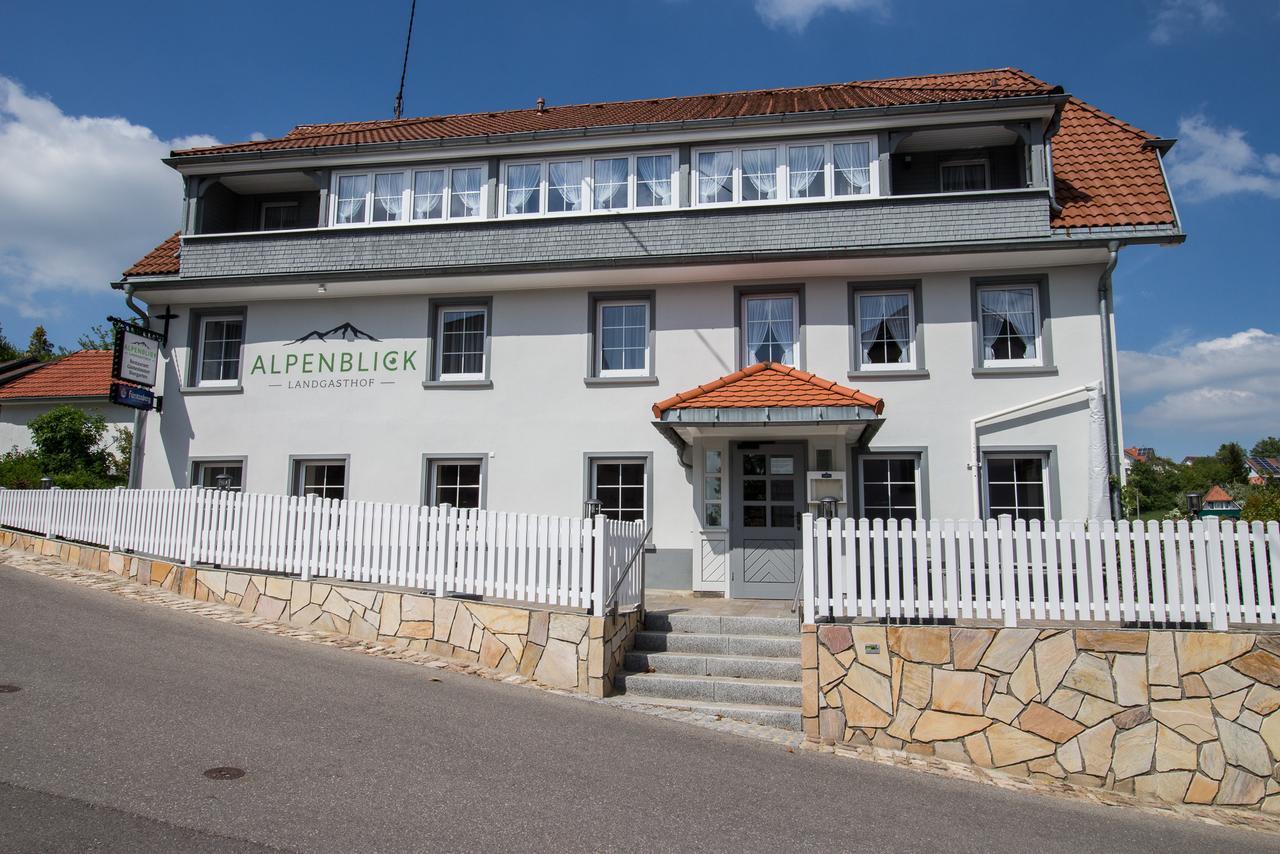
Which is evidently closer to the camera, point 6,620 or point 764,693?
point 764,693

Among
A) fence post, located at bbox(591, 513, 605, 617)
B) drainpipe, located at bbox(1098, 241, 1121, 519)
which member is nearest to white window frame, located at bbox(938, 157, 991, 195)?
drainpipe, located at bbox(1098, 241, 1121, 519)

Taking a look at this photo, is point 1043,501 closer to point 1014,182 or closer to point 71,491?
point 1014,182

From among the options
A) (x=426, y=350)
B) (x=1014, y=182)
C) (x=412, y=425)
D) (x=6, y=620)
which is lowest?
(x=6, y=620)

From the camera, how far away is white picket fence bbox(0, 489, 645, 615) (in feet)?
28.9

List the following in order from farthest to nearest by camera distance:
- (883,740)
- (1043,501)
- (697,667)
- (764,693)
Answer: (1043,501)
(697,667)
(764,693)
(883,740)

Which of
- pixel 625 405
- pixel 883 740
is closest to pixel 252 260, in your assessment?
pixel 625 405

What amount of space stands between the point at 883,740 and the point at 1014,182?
10164 mm

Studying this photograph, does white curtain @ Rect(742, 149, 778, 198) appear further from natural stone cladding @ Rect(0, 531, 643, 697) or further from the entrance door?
natural stone cladding @ Rect(0, 531, 643, 697)

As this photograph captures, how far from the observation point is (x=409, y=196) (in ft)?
48.9

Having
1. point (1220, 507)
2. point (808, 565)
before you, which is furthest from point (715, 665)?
point (1220, 507)

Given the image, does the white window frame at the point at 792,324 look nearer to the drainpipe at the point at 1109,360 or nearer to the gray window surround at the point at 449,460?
the drainpipe at the point at 1109,360

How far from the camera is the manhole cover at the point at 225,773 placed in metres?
5.27

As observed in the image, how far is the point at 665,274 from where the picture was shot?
44.4 feet

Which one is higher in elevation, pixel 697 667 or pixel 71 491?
pixel 71 491
